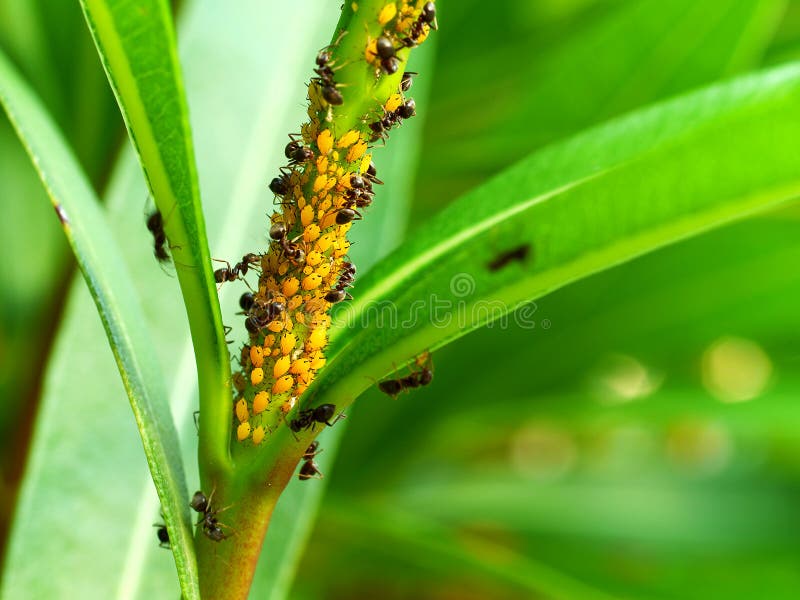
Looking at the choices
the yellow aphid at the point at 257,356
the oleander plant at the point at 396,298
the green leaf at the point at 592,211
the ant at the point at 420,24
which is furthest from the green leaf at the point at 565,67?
the yellow aphid at the point at 257,356

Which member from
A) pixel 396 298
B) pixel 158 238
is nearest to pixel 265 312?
pixel 396 298

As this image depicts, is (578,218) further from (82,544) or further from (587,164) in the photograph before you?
(82,544)

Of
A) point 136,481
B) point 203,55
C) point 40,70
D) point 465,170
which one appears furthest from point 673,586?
point 40,70

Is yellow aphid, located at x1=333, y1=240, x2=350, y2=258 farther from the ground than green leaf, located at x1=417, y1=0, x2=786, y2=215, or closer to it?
closer to it

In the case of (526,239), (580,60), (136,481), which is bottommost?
(136,481)

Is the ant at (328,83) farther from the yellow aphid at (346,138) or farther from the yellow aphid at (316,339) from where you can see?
the yellow aphid at (316,339)

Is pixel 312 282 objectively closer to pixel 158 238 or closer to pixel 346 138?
pixel 346 138

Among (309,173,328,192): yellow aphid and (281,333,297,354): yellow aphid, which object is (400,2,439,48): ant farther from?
(281,333,297,354): yellow aphid

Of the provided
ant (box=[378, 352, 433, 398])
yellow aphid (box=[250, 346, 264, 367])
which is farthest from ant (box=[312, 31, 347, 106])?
ant (box=[378, 352, 433, 398])
